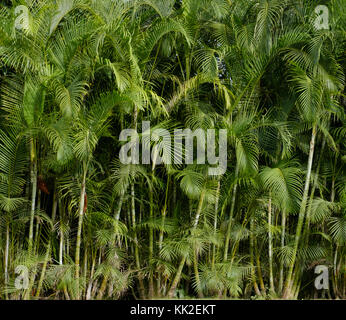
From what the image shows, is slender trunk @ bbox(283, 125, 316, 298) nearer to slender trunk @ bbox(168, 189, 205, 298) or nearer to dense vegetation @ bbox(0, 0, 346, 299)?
dense vegetation @ bbox(0, 0, 346, 299)

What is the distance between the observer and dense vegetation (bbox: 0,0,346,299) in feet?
19.2

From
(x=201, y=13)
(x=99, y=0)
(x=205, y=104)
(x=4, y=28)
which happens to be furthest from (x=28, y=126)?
(x=201, y=13)

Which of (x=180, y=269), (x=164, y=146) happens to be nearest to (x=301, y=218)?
(x=180, y=269)

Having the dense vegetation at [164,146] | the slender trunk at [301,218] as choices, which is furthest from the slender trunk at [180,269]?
the slender trunk at [301,218]

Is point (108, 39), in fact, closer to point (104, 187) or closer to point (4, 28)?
point (4, 28)

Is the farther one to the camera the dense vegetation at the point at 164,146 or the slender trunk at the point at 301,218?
the slender trunk at the point at 301,218

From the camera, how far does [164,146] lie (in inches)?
227

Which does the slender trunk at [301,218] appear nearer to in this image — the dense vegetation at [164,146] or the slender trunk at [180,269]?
the dense vegetation at [164,146]

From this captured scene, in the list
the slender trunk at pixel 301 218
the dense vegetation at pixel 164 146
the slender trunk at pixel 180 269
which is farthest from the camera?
the slender trunk at pixel 301 218

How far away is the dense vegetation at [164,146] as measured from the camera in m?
5.85

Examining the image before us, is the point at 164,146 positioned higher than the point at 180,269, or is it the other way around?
the point at 164,146

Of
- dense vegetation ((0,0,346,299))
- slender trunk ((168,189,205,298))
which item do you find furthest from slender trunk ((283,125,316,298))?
slender trunk ((168,189,205,298))

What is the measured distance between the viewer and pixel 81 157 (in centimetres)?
572

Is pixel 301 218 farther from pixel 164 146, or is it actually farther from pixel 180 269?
pixel 164 146
